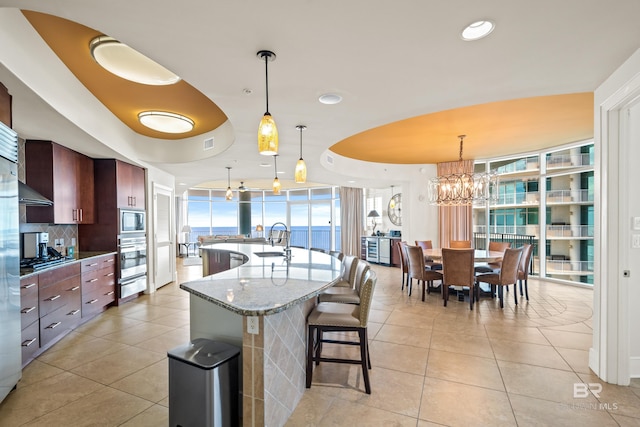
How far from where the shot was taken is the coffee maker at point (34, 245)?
3.57 metres

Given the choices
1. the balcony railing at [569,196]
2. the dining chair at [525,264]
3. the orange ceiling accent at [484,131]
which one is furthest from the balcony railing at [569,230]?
the dining chair at [525,264]

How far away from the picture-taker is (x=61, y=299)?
3.47 meters

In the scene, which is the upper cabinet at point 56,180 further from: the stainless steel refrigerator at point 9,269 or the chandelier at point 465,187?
the chandelier at point 465,187

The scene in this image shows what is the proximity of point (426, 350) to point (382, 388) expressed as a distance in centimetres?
91

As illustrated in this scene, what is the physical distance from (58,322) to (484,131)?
20.4ft

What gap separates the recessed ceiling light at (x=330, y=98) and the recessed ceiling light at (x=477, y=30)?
110cm

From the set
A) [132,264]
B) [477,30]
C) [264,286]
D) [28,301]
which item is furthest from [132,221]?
[477,30]

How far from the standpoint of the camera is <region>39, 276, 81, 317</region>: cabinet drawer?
3.15 metres

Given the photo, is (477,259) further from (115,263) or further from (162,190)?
(162,190)

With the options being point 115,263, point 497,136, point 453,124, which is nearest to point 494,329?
point 453,124

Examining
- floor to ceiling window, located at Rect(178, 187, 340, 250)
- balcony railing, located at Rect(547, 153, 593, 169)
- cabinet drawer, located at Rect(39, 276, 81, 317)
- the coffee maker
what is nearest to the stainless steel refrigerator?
cabinet drawer, located at Rect(39, 276, 81, 317)

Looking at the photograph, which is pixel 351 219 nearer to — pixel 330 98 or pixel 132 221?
pixel 132 221

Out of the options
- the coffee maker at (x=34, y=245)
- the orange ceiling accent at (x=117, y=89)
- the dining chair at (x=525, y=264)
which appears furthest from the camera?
the dining chair at (x=525, y=264)

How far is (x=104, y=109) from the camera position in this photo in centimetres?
389
